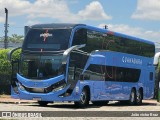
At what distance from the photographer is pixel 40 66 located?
2139 centimetres

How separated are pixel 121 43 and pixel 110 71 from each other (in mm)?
2216

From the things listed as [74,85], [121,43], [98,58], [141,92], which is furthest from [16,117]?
[141,92]

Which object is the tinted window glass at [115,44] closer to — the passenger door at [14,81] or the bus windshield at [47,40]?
the bus windshield at [47,40]

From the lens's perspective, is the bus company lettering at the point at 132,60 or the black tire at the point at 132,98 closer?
the bus company lettering at the point at 132,60

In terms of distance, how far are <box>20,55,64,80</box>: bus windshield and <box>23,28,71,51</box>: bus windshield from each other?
424mm

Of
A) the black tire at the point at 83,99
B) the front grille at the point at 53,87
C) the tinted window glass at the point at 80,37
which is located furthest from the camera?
the black tire at the point at 83,99

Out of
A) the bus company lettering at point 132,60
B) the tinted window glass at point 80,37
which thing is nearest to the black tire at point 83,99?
the tinted window glass at point 80,37

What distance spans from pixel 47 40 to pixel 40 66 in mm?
1257

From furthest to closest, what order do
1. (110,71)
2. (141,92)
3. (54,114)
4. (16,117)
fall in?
(141,92)
(110,71)
(54,114)
(16,117)

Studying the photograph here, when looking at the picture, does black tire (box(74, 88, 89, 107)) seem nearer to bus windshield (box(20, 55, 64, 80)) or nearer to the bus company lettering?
bus windshield (box(20, 55, 64, 80))

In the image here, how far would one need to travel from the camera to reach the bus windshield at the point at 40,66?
2103 cm

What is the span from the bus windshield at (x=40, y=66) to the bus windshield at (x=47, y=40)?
42 centimetres

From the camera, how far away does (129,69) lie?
92.1 ft

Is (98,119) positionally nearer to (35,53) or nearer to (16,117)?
(16,117)
